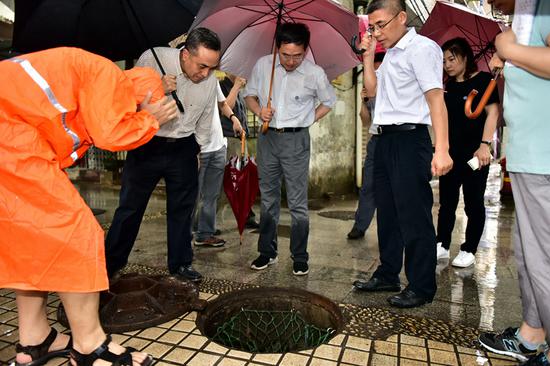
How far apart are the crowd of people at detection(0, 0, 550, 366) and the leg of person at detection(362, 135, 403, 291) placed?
0.01 m

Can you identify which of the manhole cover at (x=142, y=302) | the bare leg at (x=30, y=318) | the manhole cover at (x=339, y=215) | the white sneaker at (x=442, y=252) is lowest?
the manhole cover at (x=339, y=215)

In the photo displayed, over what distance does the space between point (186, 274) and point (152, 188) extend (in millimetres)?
876

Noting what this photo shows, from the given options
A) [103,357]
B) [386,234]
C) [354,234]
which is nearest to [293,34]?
[386,234]

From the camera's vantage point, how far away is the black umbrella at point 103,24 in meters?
3.08

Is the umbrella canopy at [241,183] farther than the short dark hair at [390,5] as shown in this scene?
Yes

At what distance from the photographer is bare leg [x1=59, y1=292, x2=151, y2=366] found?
86.4 inches

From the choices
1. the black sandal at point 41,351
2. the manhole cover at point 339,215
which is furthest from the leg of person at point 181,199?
the manhole cover at point 339,215

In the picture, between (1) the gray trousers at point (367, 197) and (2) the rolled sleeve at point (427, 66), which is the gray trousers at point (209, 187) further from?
(2) the rolled sleeve at point (427, 66)

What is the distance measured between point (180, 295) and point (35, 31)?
2311 mm

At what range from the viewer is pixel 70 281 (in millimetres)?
2082

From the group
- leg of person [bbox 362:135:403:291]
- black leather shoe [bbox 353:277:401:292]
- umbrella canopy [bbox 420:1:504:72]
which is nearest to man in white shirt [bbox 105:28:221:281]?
black leather shoe [bbox 353:277:401:292]

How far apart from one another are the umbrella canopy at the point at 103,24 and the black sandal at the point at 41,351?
2132 millimetres

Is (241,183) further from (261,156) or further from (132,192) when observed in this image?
(132,192)

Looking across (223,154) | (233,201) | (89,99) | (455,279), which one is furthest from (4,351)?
(455,279)
